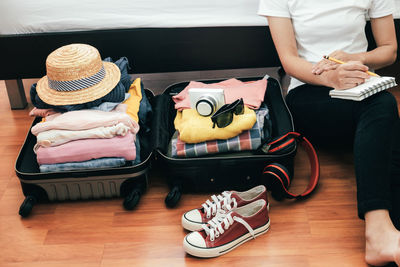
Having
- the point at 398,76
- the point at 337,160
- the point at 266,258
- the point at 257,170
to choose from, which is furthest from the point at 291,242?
the point at 398,76

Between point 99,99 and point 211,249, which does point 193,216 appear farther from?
point 99,99

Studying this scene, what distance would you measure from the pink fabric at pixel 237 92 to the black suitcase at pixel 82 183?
25 centimetres

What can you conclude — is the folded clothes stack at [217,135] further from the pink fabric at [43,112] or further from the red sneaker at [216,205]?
the pink fabric at [43,112]

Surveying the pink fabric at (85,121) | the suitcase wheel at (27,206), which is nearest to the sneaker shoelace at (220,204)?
the pink fabric at (85,121)

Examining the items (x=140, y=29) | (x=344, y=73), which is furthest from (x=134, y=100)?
(x=344, y=73)

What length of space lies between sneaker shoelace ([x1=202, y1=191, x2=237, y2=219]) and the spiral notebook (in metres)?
0.47

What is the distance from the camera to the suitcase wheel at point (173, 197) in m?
1.46

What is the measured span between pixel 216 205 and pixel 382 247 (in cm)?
49

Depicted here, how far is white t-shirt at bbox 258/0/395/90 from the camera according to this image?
1.53 metres

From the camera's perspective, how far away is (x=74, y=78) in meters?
1.48

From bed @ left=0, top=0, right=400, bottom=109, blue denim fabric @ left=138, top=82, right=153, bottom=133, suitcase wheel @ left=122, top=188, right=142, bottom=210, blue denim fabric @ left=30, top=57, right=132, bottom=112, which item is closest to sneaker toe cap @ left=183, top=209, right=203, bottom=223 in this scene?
suitcase wheel @ left=122, top=188, right=142, bottom=210

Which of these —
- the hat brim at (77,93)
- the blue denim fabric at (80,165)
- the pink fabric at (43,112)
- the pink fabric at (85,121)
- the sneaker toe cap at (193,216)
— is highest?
the hat brim at (77,93)

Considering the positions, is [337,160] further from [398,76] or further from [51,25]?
[51,25]

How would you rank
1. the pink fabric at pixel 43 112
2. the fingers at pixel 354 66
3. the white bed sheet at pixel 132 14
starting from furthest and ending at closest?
the white bed sheet at pixel 132 14 < the pink fabric at pixel 43 112 < the fingers at pixel 354 66
